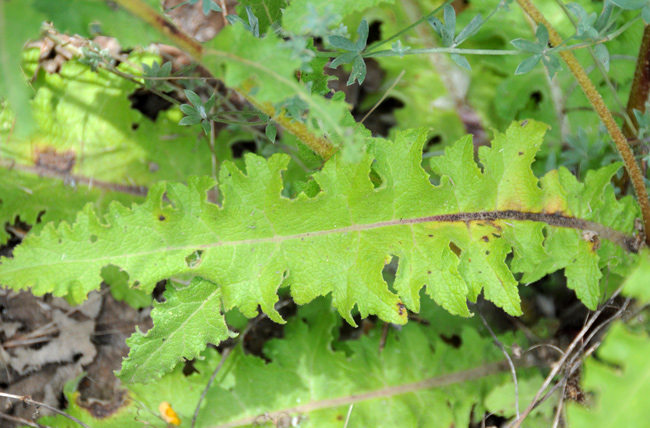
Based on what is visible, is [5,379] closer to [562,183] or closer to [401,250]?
[401,250]

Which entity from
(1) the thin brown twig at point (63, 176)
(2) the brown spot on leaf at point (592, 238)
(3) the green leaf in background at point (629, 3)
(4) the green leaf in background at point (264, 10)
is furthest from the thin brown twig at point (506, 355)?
(1) the thin brown twig at point (63, 176)

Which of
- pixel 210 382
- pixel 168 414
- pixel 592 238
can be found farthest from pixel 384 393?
pixel 592 238

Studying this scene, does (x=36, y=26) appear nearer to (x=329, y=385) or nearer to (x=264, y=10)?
(x=264, y=10)

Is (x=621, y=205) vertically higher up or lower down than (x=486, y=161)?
lower down

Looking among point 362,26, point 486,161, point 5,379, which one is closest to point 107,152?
point 5,379

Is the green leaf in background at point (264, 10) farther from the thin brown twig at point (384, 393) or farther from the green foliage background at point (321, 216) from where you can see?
the thin brown twig at point (384, 393)
